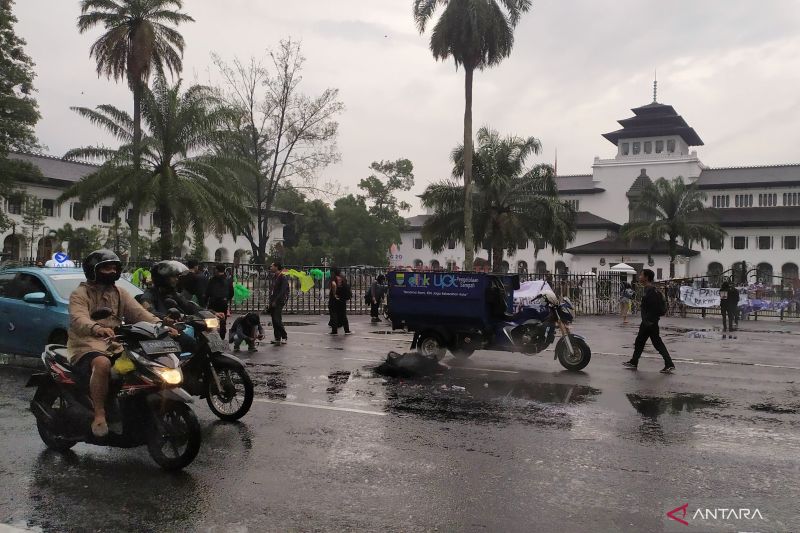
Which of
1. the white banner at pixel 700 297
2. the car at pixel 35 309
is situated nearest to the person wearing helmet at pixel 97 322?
the car at pixel 35 309

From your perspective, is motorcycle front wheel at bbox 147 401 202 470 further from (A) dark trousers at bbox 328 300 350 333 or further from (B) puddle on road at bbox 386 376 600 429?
(A) dark trousers at bbox 328 300 350 333

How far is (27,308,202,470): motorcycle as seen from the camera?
5.26m

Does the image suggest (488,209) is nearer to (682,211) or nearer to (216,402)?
(682,211)

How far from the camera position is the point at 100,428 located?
5.39 metres

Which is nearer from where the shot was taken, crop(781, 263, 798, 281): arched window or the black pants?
the black pants

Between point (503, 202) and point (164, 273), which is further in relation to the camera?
point (503, 202)

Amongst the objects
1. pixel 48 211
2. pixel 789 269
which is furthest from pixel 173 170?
pixel 789 269

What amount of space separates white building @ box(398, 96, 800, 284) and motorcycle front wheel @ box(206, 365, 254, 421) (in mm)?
49911

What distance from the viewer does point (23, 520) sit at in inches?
171

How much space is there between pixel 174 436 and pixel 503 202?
30809mm

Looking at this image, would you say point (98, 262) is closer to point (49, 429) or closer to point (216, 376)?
point (49, 429)

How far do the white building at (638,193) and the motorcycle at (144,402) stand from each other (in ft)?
169

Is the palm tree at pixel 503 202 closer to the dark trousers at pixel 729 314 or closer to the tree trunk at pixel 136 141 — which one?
the dark trousers at pixel 729 314

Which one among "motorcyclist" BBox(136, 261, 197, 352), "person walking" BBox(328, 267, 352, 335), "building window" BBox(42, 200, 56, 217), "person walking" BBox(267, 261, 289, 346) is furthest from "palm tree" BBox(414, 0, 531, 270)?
"building window" BBox(42, 200, 56, 217)
